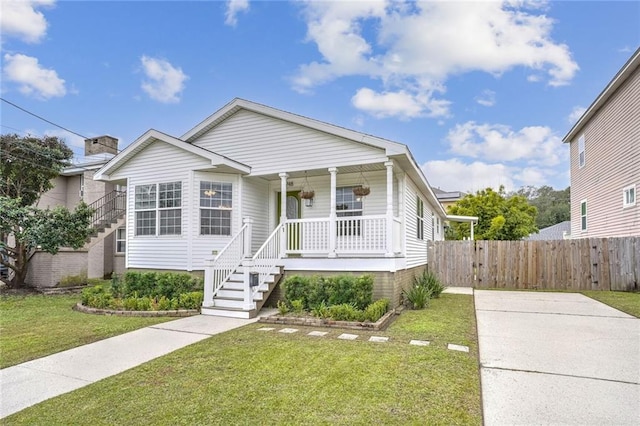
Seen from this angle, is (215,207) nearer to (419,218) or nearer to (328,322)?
(328,322)

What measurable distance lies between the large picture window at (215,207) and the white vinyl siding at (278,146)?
100 centimetres

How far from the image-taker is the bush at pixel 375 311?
277 inches

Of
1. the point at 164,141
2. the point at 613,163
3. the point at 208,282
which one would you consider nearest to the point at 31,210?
the point at 164,141

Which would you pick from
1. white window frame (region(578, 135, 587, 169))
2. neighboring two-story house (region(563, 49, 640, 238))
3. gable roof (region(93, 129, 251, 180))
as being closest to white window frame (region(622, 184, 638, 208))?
neighboring two-story house (region(563, 49, 640, 238))

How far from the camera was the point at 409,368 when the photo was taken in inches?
178

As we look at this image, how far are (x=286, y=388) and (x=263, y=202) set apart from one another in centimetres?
828

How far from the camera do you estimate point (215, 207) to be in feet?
34.4

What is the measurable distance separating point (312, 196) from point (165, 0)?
8642 millimetres

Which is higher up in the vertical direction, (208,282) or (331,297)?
(208,282)

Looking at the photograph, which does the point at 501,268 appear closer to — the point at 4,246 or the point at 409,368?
the point at 409,368

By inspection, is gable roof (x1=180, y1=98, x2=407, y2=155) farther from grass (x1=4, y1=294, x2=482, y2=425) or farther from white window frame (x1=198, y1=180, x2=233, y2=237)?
grass (x1=4, y1=294, x2=482, y2=425)

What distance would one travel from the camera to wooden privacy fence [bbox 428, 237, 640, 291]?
12.3 metres

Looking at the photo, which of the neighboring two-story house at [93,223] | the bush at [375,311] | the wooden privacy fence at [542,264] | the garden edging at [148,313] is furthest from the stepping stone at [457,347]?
the neighboring two-story house at [93,223]

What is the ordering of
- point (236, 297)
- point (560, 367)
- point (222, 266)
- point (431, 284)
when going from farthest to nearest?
1. point (431, 284)
2. point (222, 266)
3. point (236, 297)
4. point (560, 367)
